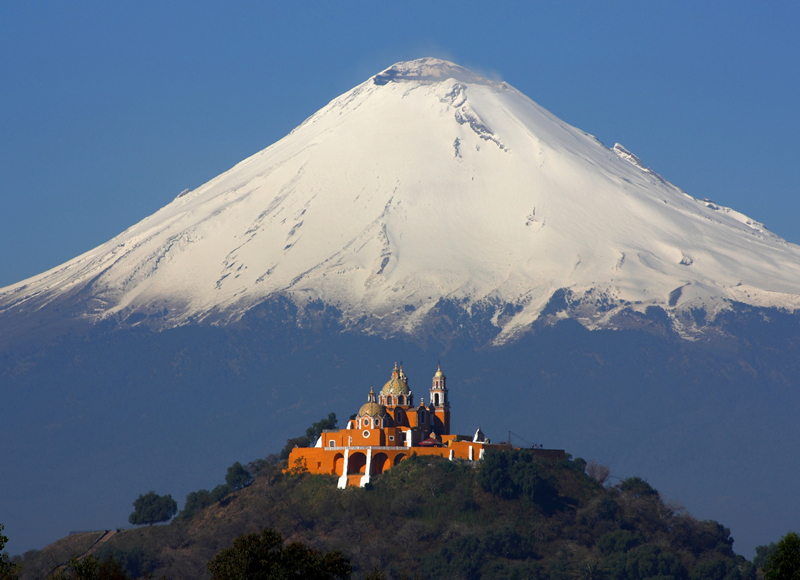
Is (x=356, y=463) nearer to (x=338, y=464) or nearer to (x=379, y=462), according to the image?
(x=338, y=464)

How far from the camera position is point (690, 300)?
178750mm

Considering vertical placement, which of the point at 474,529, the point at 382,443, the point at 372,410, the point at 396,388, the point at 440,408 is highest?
the point at 396,388

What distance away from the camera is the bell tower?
8844 cm

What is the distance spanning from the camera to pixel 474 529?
261 ft

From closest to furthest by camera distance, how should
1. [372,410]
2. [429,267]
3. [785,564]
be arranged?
[785,564] < [372,410] < [429,267]

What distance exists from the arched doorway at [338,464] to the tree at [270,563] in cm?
4326

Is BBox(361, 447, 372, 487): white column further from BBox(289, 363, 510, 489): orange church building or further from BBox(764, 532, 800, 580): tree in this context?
BBox(764, 532, 800, 580): tree

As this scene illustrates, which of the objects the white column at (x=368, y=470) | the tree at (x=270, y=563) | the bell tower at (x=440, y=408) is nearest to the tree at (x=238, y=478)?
the white column at (x=368, y=470)

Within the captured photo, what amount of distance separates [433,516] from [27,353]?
12015cm

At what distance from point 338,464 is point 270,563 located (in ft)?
147

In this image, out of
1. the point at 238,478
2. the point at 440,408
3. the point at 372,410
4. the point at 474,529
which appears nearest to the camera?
the point at 474,529

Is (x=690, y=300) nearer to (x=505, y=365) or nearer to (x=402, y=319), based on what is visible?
(x=505, y=365)

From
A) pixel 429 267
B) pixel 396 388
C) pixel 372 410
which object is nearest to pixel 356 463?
pixel 372 410

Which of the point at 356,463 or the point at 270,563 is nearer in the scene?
the point at 270,563
